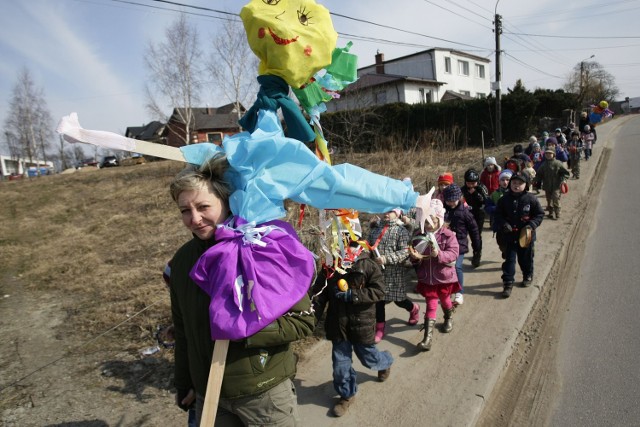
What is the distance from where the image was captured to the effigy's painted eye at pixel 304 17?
1998mm

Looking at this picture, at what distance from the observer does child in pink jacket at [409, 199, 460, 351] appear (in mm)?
4188

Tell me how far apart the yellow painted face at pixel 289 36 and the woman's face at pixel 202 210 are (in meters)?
0.73

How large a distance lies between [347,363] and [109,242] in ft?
28.6

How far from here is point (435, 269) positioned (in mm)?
4367

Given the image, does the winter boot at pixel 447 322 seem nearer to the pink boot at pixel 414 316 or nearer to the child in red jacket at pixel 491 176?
the pink boot at pixel 414 316

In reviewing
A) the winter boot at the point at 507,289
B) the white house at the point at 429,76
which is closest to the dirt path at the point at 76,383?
the winter boot at the point at 507,289

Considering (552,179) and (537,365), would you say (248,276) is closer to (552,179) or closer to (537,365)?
(537,365)

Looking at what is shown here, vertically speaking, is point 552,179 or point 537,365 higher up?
point 552,179

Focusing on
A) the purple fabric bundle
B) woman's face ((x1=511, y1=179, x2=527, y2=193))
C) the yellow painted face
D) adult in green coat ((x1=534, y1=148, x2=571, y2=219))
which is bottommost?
adult in green coat ((x1=534, y1=148, x2=571, y2=219))

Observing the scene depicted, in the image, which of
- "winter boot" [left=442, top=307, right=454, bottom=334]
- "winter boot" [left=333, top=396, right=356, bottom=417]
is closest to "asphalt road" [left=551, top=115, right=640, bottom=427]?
"winter boot" [left=442, top=307, right=454, bottom=334]

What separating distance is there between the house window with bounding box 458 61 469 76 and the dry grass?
25613 millimetres

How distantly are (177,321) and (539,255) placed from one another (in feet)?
20.3

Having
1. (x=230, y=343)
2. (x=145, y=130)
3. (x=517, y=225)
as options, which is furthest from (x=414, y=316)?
(x=145, y=130)

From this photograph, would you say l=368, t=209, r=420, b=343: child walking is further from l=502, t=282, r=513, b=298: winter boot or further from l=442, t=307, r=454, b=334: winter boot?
l=502, t=282, r=513, b=298: winter boot
